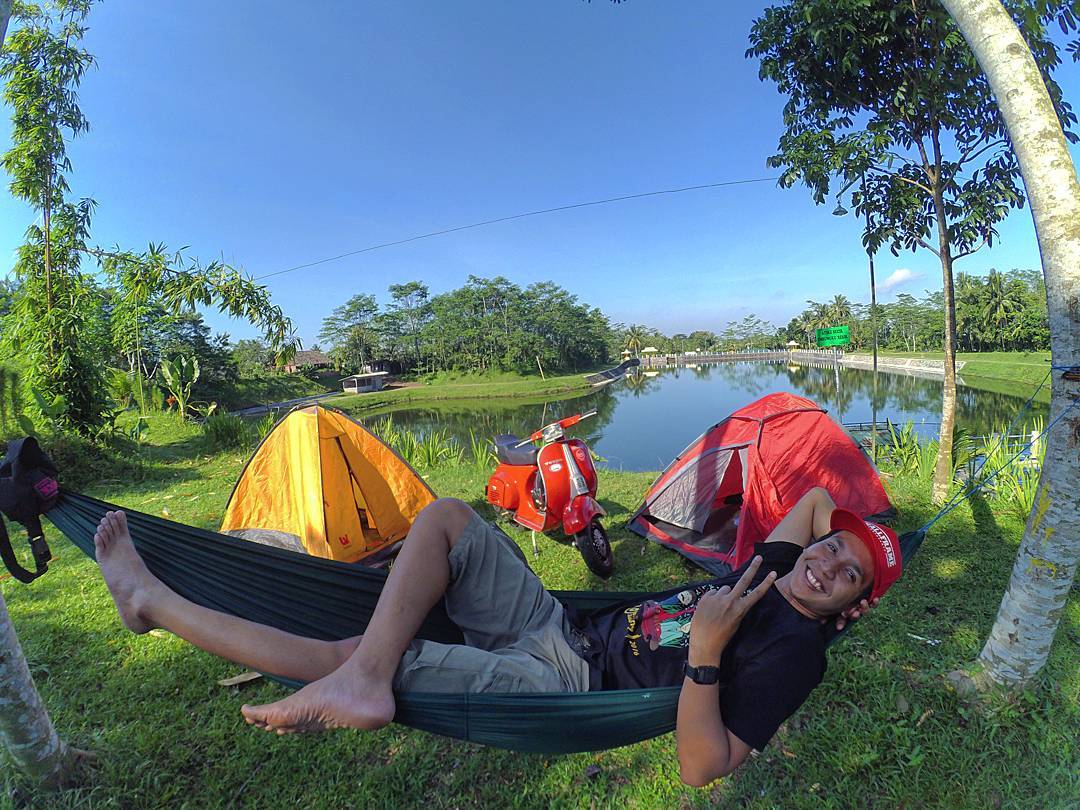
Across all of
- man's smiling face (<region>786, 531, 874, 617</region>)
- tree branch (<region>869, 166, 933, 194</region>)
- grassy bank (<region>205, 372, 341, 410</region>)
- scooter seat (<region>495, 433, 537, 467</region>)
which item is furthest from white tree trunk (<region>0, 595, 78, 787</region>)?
grassy bank (<region>205, 372, 341, 410</region>)

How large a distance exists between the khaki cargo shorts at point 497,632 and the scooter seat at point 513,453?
1862 millimetres

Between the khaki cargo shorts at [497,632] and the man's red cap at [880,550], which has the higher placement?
the man's red cap at [880,550]

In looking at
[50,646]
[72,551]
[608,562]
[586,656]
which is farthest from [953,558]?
[72,551]

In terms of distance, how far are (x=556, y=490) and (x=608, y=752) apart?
1530 millimetres

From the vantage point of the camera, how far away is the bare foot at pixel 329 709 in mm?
993

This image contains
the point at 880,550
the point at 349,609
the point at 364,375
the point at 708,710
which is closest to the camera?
the point at 708,710

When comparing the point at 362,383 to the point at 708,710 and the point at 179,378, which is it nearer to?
the point at 179,378

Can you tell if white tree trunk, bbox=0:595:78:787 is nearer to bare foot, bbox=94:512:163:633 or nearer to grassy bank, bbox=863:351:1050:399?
bare foot, bbox=94:512:163:633

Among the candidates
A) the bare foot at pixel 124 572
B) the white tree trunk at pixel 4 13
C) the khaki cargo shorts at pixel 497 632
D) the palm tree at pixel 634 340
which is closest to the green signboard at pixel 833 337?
the khaki cargo shorts at pixel 497 632

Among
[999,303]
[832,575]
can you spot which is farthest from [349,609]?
[999,303]

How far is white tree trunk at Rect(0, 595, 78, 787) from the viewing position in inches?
48.4

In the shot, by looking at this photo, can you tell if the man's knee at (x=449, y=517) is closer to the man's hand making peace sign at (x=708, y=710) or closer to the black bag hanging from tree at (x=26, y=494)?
the man's hand making peace sign at (x=708, y=710)

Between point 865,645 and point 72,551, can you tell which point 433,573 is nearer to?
point 865,645

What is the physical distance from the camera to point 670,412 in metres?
19.7
